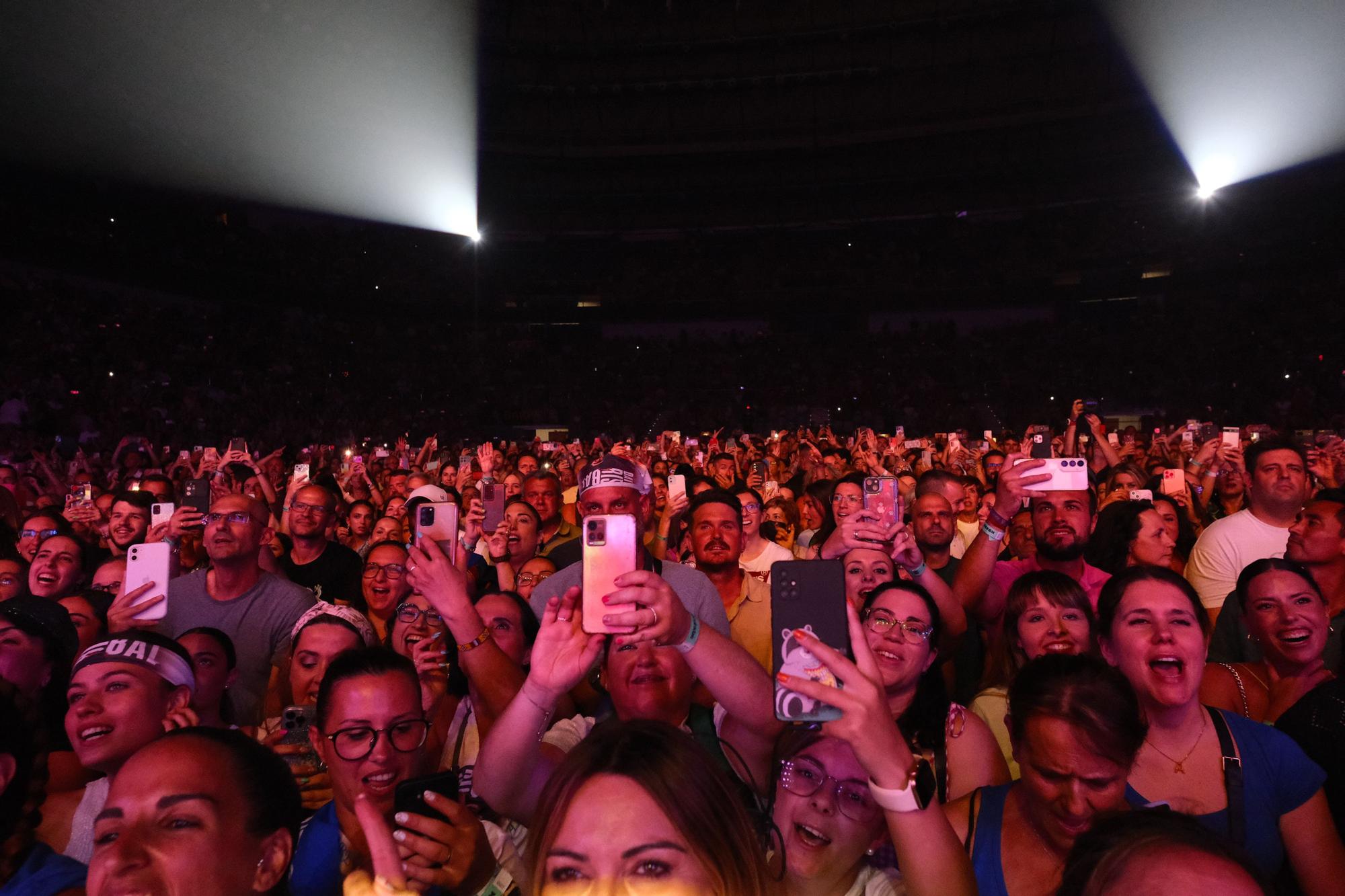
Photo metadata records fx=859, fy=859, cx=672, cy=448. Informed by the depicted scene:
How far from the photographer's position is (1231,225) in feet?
72.8

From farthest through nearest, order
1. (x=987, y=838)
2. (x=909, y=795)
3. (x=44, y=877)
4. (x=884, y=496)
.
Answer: (x=884, y=496) < (x=987, y=838) < (x=44, y=877) < (x=909, y=795)

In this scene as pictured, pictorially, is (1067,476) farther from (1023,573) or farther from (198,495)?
(198,495)

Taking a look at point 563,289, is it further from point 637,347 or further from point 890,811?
point 890,811

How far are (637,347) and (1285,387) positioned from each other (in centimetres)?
1678

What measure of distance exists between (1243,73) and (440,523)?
17.7 metres

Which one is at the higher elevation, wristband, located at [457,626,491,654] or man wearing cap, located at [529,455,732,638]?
man wearing cap, located at [529,455,732,638]

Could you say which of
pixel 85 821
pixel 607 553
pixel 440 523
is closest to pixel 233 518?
pixel 440 523

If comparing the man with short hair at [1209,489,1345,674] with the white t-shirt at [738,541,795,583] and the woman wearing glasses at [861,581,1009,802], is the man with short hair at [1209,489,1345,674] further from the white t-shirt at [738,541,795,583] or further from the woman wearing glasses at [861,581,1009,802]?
the white t-shirt at [738,541,795,583]

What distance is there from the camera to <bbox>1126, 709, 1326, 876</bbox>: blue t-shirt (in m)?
2.20

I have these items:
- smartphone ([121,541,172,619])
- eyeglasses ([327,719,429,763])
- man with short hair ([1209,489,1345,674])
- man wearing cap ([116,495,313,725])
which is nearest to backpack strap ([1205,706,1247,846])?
man with short hair ([1209,489,1345,674])

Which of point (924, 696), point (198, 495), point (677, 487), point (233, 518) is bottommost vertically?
point (924, 696)

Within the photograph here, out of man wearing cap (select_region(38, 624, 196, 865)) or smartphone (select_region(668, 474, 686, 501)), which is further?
smartphone (select_region(668, 474, 686, 501))

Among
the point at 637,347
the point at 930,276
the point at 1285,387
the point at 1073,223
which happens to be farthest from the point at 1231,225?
the point at 637,347

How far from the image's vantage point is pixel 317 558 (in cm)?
535
